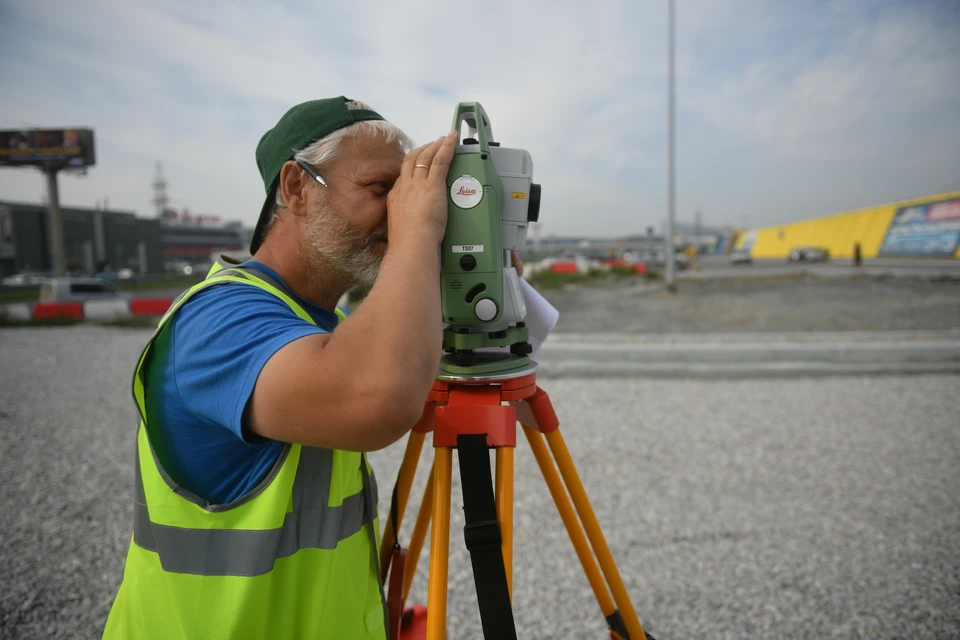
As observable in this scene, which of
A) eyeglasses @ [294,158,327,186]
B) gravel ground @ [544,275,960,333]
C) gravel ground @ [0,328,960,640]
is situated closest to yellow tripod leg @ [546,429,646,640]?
eyeglasses @ [294,158,327,186]

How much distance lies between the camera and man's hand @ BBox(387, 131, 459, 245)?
900 millimetres

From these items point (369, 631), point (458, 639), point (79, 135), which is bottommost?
point (458, 639)

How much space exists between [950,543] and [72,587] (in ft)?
14.4

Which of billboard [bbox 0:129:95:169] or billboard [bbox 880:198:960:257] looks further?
billboard [bbox 0:129:95:169]

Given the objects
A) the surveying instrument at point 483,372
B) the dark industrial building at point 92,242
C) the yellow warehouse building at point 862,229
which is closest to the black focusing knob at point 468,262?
the surveying instrument at point 483,372

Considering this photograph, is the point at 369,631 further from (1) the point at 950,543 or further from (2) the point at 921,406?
(2) the point at 921,406

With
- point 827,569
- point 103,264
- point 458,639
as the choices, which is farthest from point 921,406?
point 103,264

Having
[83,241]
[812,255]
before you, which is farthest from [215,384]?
[83,241]

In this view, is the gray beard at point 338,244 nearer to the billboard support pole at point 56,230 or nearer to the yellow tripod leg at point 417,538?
the yellow tripod leg at point 417,538

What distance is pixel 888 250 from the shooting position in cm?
3116

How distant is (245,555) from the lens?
92 cm

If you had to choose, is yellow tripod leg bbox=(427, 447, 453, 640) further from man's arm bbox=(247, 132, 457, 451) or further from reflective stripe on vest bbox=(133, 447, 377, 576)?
man's arm bbox=(247, 132, 457, 451)

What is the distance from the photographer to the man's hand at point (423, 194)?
0.90 meters

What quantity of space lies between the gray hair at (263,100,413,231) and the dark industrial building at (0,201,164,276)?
1769 inches
